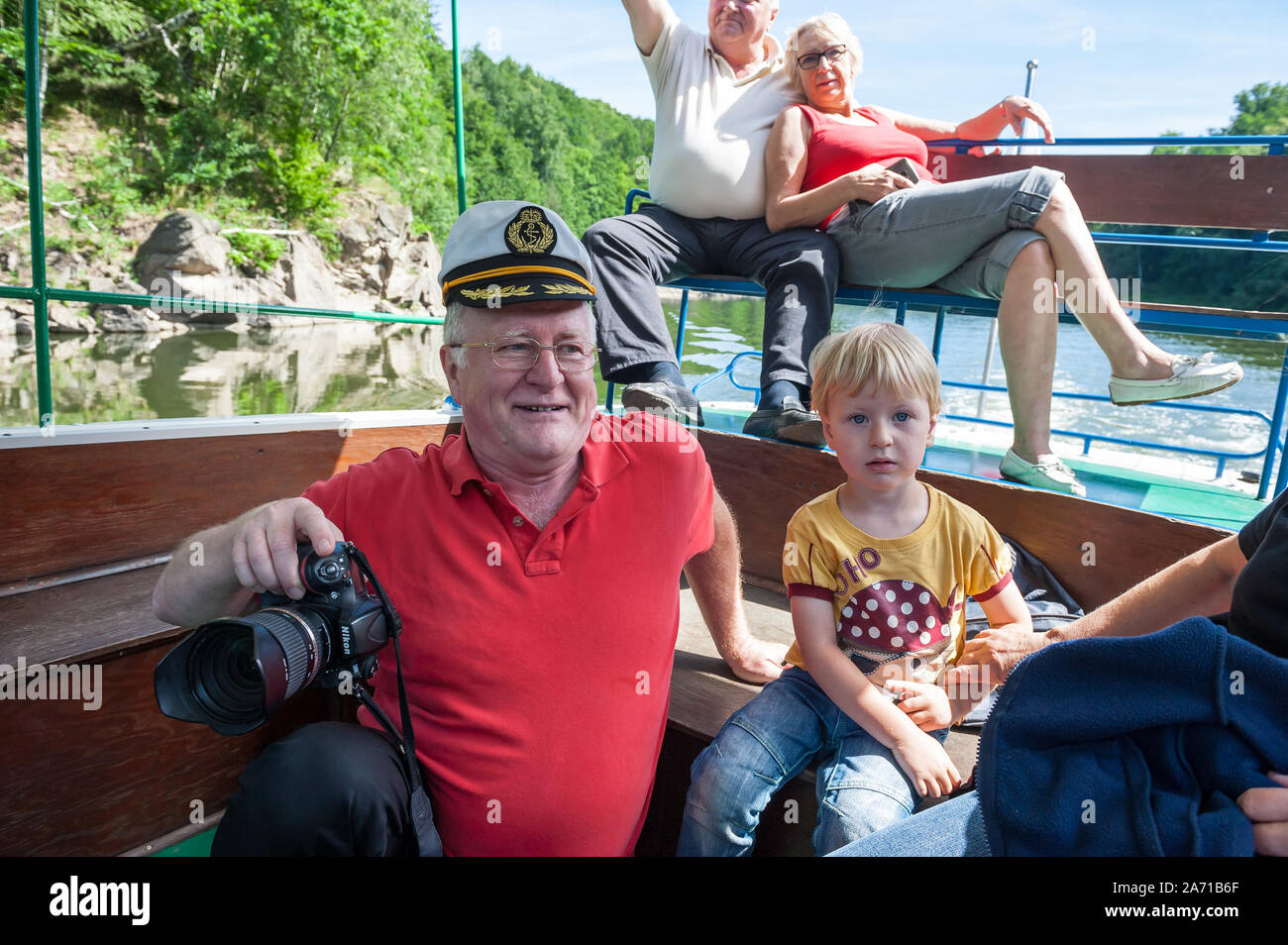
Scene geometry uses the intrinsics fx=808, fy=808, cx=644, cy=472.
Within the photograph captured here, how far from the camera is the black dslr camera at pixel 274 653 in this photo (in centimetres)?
98

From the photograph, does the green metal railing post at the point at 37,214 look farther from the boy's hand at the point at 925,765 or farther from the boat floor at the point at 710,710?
the boy's hand at the point at 925,765

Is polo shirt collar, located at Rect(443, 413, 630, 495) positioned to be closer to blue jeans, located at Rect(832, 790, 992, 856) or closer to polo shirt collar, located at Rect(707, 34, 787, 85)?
blue jeans, located at Rect(832, 790, 992, 856)

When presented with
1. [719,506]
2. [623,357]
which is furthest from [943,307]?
[719,506]

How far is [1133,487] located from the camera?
282 centimetres

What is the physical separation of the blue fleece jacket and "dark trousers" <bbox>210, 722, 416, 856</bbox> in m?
0.80

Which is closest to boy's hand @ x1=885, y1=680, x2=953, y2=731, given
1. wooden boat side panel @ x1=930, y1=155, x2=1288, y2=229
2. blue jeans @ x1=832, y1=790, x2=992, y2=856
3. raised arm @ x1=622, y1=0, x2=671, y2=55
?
blue jeans @ x1=832, y1=790, x2=992, y2=856

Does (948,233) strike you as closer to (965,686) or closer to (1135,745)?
(965,686)

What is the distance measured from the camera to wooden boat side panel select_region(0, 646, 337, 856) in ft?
4.57

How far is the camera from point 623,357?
2.49 metres

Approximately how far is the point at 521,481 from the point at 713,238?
172cm

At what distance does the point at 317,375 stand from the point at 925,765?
69.2ft

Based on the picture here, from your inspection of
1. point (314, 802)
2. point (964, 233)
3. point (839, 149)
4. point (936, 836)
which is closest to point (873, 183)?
point (839, 149)

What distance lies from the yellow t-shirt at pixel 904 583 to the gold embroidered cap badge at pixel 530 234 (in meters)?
0.71

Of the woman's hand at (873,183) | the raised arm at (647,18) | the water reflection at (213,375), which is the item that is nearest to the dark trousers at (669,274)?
the woman's hand at (873,183)
